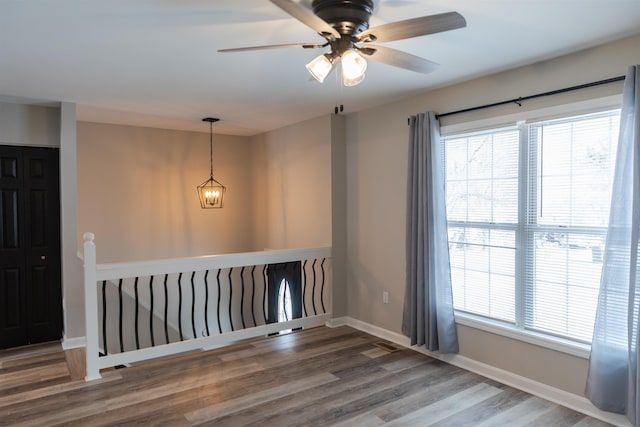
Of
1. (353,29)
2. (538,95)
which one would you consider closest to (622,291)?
(538,95)

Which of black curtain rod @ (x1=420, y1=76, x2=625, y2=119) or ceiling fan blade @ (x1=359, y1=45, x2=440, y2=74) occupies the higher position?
black curtain rod @ (x1=420, y1=76, x2=625, y2=119)

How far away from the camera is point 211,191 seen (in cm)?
564

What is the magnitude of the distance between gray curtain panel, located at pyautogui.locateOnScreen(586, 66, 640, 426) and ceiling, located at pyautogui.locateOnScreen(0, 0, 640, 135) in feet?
2.15

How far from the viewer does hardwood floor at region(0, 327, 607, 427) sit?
2910 mm

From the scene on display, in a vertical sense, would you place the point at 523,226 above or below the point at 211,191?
below

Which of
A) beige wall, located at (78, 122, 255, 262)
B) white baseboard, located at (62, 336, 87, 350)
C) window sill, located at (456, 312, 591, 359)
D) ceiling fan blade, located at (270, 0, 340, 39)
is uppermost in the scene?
ceiling fan blade, located at (270, 0, 340, 39)

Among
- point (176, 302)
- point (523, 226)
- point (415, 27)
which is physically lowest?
point (176, 302)

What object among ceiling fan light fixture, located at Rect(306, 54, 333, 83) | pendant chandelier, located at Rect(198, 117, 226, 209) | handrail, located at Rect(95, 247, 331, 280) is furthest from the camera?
pendant chandelier, located at Rect(198, 117, 226, 209)

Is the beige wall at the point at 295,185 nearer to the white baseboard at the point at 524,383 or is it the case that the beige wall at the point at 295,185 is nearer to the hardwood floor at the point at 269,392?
the white baseboard at the point at 524,383

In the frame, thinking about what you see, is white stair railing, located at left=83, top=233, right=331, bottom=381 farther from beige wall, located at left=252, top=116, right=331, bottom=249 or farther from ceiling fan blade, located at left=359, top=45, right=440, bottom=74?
ceiling fan blade, located at left=359, top=45, right=440, bottom=74

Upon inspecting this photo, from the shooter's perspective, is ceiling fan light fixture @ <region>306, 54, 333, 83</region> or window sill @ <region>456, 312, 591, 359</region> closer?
ceiling fan light fixture @ <region>306, 54, 333, 83</region>

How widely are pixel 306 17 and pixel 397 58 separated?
2.18 feet

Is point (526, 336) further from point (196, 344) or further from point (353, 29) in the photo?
point (196, 344)

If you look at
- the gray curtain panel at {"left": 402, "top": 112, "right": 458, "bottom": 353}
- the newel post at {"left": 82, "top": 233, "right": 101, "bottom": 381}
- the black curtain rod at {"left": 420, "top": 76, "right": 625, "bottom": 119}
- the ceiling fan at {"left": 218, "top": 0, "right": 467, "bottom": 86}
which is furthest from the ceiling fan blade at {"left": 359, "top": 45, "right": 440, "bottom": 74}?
the newel post at {"left": 82, "top": 233, "right": 101, "bottom": 381}
